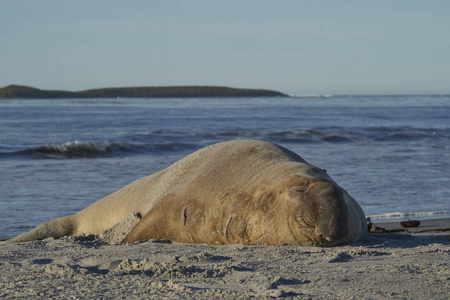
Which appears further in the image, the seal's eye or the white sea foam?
the white sea foam

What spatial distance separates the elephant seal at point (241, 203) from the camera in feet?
15.6

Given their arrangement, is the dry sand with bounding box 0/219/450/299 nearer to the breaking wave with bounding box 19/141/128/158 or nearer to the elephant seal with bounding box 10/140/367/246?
the elephant seal with bounding box 10/140/367/246

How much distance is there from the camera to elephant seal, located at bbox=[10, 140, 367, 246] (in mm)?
4770

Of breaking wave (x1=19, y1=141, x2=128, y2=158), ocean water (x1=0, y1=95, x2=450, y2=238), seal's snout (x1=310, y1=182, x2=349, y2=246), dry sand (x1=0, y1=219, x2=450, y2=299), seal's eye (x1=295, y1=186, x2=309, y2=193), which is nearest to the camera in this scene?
dry sand (x1=0, y1=219, x2=450, y2=299)

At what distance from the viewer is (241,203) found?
5.14 metres

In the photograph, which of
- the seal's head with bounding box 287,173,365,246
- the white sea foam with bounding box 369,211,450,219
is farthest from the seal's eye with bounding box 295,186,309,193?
the white sea foam with bounding box 369,211,450,219

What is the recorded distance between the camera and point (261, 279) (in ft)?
12.9

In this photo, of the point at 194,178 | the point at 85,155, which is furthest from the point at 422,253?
the point at 85,155

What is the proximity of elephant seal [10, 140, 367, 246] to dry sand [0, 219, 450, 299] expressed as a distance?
0.51ft

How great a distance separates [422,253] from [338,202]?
85cm

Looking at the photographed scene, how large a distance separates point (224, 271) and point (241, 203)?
3.57 feet

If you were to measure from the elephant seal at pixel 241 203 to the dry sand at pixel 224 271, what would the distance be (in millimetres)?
155

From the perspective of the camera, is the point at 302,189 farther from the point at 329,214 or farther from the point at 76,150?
the point at 76,150

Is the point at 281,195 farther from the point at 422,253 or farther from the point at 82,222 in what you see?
the point at 82,222
